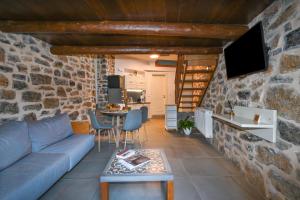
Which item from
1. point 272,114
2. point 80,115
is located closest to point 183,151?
point 272,114

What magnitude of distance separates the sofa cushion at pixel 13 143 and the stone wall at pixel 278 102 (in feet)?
9.74

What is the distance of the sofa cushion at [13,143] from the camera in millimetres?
1871

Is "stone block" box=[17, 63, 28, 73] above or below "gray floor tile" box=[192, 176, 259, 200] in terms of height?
above

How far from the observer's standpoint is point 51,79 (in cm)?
335

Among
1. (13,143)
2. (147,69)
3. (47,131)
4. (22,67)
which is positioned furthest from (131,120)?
(147,69)

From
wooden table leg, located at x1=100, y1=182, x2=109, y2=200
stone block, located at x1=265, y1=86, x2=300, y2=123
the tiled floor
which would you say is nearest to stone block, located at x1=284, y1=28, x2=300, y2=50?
stone block, located at x1=265, y1=86, x2=300, y2=123

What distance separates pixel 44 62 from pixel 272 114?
12.3ft

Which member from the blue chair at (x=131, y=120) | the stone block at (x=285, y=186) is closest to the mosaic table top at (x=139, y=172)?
the stone block at (x=285, y=186)

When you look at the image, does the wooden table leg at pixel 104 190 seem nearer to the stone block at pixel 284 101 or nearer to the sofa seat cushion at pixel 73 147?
the sofa seat cushion at pixel 73 147

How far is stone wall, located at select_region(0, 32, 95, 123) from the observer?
95.3 inches

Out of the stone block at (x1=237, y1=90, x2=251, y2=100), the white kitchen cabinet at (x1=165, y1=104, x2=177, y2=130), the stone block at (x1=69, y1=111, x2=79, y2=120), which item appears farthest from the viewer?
the white kitchen cabinet at (x1=165, y1=104, x2=177, y2=130)

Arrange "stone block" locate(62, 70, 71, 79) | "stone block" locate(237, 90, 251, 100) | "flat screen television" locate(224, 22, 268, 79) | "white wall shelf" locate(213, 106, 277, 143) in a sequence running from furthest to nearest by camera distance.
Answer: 1. "stone block" locate(62, 70, 71, 79)
2. "stone block" locate(237, 90, 251, 100)
3. "flat screen television" locate(224, 22, 268, 79)
4. "white wall shelf" locate(213, 106, 277, 143)

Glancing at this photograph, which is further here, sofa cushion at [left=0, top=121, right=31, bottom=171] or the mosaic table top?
sofa cushion at [left=0, top=121, right=31, bottom=171]

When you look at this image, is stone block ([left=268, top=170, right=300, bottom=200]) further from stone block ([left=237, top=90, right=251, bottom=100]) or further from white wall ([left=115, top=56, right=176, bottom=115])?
white wall ([left=115, top=56, right=176, bottom=115])
